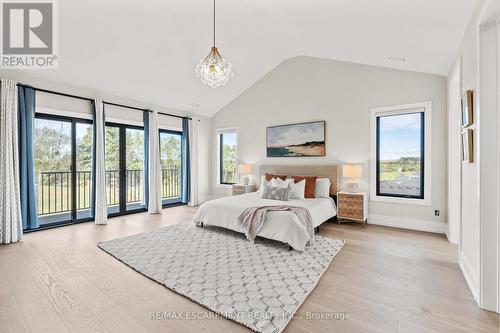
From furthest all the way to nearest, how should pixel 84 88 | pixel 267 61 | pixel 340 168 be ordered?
pixel 267 61 → pixel 340 168 → pixel 84 88

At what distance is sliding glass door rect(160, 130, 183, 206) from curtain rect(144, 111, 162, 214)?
48 centimetres

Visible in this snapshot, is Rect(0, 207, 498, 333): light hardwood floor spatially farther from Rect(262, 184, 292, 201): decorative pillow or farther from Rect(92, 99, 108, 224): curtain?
Rect(262, 184, 292, 201): decorative pillow

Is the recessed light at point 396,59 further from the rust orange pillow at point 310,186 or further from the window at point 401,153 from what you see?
the rust orange pillow at point 310,186

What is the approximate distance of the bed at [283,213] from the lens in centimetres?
316

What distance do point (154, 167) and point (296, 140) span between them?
11.2 feet

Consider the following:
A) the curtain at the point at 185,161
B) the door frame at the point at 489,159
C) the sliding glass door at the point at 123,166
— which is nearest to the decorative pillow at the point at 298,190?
the door frame at the point at 489,159

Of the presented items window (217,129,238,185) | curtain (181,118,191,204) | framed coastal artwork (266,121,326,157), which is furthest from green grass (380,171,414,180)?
curtain (181,118,191,204)

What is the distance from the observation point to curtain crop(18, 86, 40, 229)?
371cm

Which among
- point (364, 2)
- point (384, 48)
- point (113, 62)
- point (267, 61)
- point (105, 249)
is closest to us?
point (364, 2)

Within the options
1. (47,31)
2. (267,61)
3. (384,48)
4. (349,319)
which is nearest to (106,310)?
(349,319)

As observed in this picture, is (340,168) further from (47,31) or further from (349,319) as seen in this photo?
(47,31)

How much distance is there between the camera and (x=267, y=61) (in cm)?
544

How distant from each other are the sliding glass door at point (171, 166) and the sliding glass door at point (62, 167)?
1.71 m

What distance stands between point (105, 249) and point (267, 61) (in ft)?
15.9
